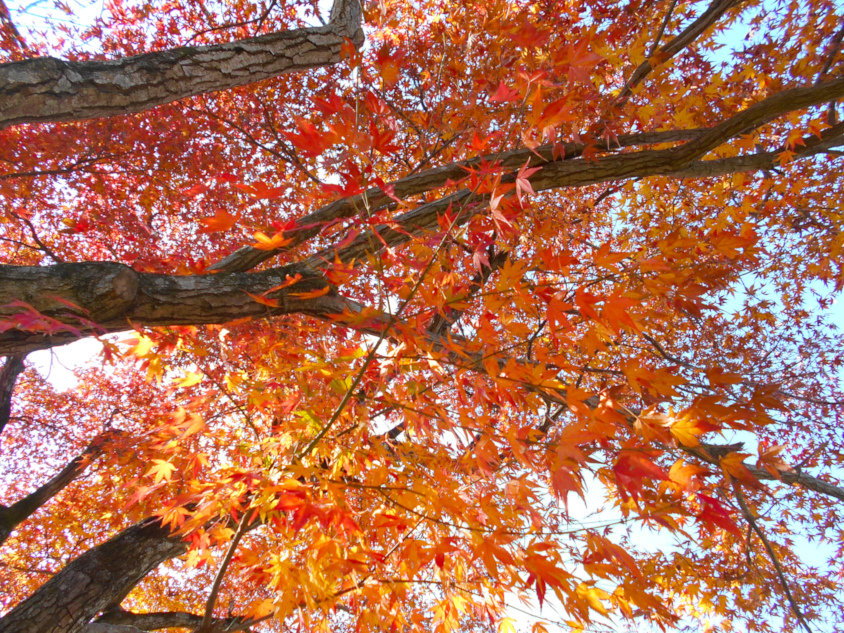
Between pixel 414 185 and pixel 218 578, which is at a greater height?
pixel 414 185

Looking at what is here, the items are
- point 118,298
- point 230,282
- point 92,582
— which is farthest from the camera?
point 92,582

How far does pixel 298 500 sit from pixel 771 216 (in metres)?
5.97

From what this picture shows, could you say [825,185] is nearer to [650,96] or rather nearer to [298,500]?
[650,96]

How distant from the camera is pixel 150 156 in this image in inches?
172

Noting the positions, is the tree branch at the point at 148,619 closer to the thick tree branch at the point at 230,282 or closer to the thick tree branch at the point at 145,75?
the thick tree branch at the point at 230,282

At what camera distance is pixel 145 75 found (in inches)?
92.6

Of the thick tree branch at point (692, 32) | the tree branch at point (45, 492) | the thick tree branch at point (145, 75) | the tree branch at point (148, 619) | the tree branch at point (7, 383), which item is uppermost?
the thick tree branch at point (692, 32)

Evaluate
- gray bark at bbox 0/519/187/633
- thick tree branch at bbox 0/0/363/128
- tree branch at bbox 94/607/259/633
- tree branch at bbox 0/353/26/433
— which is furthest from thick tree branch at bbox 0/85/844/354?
tree branch at bbox 0/353/26/433

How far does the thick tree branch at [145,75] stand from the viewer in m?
2.06

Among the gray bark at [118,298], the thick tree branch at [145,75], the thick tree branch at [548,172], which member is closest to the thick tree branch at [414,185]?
the thick tree branch at [548,172]

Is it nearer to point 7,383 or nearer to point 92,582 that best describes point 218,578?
point 92,582

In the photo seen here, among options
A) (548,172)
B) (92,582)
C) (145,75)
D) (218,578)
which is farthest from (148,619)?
(548,172)

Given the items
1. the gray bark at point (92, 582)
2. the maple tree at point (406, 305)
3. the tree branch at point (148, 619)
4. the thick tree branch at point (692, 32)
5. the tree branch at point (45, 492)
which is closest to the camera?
the maple tree at point (406, 305)

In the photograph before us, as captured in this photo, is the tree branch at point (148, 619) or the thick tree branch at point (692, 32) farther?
the tree branch at point (148, 619)
